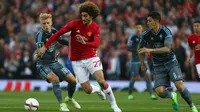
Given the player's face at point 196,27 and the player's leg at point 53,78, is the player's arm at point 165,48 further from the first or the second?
the player's face at point 196,27

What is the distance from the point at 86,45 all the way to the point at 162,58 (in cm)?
192

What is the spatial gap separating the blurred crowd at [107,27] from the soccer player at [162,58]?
11.7 meters

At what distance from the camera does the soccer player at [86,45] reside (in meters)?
14.6

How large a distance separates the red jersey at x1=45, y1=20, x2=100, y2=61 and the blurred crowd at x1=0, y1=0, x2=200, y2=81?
39.5ft

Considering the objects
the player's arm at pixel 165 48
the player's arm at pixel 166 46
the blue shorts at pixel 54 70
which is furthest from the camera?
the blue shorts at pixel 54 70

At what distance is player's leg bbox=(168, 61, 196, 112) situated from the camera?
579 inches

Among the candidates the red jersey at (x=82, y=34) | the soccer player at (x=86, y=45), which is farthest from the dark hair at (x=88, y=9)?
the red jersey at (x=82, y=34)

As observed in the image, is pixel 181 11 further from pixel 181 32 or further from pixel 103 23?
pixel 103 23

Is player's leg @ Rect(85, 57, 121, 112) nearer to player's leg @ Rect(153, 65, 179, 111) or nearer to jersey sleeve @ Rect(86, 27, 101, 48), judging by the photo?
jersey sleeve @ Rect(86, 27, 101, 48)

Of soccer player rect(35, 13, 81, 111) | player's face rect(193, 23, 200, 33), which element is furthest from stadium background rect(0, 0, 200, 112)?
soccer player rect(35, 13, 81, 111)

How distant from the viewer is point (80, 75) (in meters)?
15.1

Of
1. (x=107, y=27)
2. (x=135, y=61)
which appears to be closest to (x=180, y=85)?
(x=135, y=61)

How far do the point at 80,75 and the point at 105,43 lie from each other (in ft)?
46.8

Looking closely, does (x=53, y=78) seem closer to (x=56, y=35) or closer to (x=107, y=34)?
(x=56, y=35)
